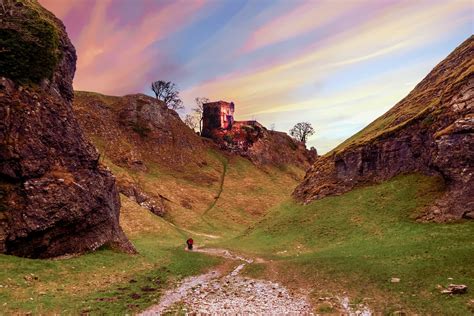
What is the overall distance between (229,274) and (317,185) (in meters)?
36.8

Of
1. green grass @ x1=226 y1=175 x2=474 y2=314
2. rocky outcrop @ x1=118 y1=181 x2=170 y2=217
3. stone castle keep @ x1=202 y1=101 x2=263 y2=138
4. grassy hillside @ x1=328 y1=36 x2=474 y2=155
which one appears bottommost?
green grass @ x1=226 y1=175 x2=474 y2=314

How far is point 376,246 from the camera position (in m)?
34.3

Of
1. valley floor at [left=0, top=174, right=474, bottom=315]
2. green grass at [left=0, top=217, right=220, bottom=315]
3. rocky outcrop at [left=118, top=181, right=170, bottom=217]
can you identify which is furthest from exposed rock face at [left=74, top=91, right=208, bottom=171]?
green grass at [left=0, top=217, right=220, bottom=315]

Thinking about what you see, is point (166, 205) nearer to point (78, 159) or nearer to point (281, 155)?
point (78, 159)

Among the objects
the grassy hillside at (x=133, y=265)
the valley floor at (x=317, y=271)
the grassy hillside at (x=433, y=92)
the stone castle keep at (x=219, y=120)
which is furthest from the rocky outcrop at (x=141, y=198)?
the stone castle keep at (x=219, y=120)

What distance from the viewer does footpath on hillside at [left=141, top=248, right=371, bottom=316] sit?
20.5 m

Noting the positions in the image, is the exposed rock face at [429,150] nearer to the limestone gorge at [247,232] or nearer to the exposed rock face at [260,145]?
the limestone gorge at [247,232]

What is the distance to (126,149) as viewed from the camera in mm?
102688

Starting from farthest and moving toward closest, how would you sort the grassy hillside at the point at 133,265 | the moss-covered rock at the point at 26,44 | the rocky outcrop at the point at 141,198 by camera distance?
the rocky outcrop at the point at 141,198, the moss-covered rock at the point at 26,44, the grassy hillside at the point at 133,265

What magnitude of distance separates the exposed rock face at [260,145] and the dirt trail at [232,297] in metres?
122

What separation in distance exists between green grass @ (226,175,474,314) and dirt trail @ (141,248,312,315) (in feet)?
9.20

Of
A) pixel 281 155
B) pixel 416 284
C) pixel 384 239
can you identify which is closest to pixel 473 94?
pixel 384 239

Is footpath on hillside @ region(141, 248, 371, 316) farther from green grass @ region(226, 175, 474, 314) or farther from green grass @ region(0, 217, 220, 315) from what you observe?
green grass @ region(226, 175, 474, 314)

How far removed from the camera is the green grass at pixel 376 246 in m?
21.2
